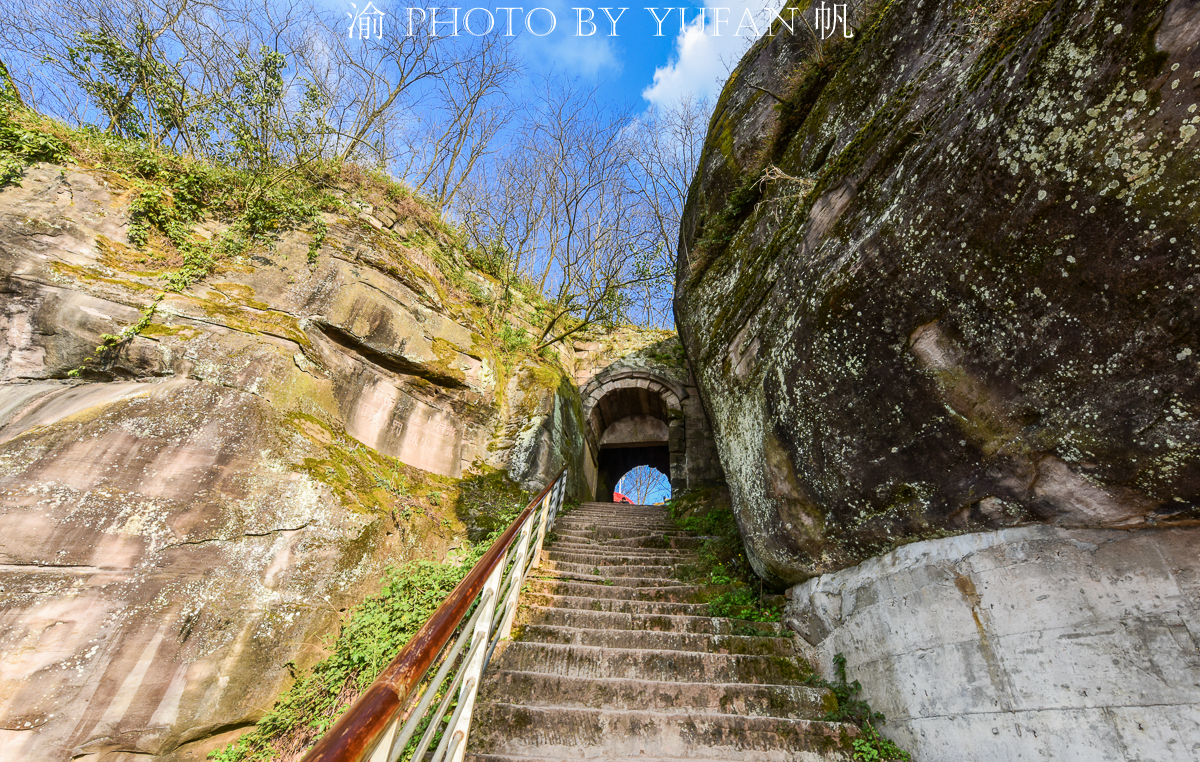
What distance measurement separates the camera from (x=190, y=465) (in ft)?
13.4

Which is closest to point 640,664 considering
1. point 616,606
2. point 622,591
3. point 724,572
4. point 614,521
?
point 616,606

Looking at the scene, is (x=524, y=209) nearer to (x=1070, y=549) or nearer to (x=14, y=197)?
(x=14, y=197)

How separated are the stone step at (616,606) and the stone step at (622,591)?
191 mm

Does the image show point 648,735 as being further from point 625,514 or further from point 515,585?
point 625,514

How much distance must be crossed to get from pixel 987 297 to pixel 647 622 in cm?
334

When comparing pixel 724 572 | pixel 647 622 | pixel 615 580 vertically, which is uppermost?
pixel 724 572

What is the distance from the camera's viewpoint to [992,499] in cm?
239

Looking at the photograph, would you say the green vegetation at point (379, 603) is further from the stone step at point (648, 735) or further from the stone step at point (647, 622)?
the stone step at point (648, 735)

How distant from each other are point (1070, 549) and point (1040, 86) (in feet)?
7.05

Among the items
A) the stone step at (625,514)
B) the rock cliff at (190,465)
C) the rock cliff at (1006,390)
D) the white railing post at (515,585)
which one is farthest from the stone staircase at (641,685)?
the stone step at (625,514)

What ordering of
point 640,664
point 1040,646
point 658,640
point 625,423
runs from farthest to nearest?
1. point 625,423
2. point 658,640
3. point 640,664
4. point 1040,646

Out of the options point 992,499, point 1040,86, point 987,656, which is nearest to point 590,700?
point 987,656

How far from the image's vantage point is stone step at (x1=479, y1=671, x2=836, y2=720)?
2.93 meters

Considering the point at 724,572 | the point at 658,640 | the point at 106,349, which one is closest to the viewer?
the point at 658,640
